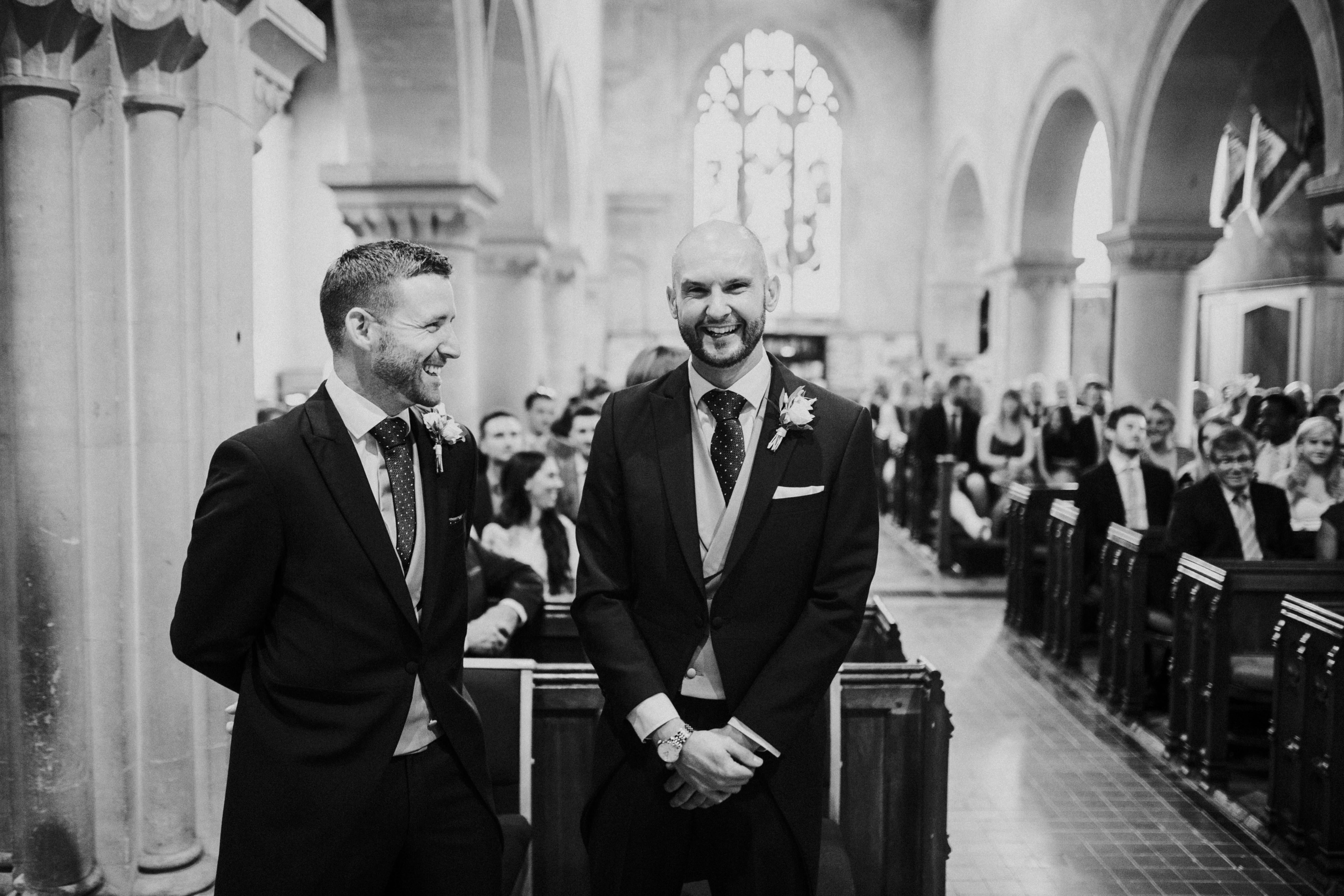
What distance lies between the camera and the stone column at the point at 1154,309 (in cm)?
1009

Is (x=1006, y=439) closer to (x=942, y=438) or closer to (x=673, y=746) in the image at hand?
(x=942, y=438)

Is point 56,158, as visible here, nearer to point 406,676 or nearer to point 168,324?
point 168,324

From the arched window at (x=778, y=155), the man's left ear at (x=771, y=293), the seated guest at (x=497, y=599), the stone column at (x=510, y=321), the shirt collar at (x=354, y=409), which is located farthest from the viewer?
the arched window at (x=778, y=155)

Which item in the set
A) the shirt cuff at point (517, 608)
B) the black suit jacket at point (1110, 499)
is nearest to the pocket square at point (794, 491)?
the shirt cuff at point (517, 608)

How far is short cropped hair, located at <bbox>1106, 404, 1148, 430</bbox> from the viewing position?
6.65 metres

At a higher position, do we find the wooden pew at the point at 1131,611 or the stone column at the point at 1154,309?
the stone column at the point at 1154,309

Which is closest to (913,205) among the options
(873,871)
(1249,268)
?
(1249,268)

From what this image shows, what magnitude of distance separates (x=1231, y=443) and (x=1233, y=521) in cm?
40

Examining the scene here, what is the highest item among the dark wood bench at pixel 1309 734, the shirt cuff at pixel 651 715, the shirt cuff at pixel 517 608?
the shirt cuff at pixel 651 715

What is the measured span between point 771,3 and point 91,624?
64.5ft

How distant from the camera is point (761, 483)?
7.36 feet

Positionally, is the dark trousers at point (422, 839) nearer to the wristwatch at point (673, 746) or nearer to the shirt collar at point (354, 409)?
the wristwatch at point (673, 746)

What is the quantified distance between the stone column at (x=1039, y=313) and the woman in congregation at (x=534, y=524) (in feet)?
34.0

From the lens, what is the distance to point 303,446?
6.50 feet
